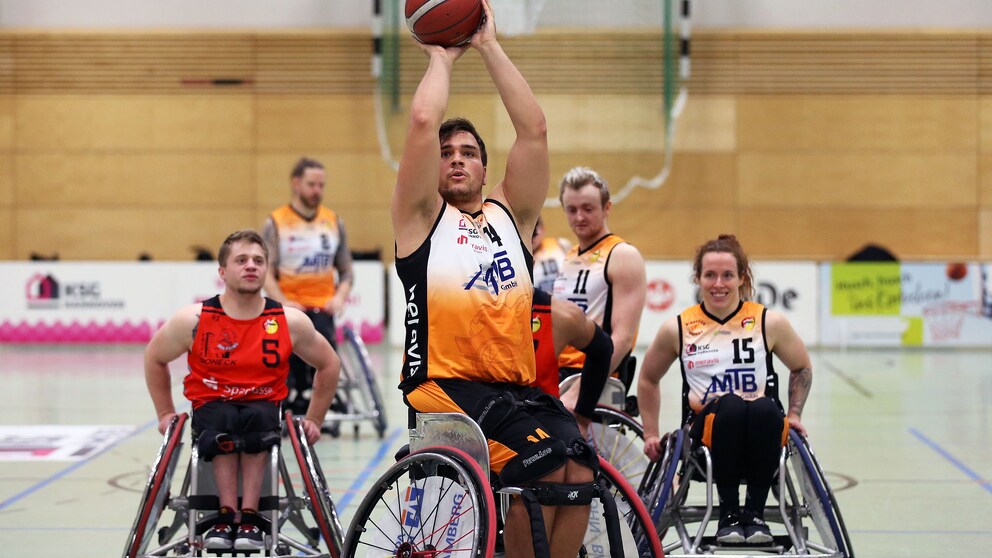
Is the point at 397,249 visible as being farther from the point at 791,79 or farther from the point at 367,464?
the point at 791,79

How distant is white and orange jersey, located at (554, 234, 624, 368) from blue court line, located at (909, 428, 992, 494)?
7.70 feet

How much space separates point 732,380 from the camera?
4.14 m

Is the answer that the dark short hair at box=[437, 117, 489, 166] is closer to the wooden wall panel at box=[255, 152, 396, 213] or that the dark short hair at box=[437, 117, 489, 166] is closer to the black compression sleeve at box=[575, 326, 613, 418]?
the black compression sleeve at box=[575, 326, 613, 418]

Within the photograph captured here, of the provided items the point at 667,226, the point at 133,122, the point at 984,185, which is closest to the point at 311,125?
the point at 133,122

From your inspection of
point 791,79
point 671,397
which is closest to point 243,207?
point 791,79

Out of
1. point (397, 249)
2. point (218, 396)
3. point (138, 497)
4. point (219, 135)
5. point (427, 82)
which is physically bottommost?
point (138, 497)

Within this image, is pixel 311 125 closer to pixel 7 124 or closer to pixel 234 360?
pixel 7 124

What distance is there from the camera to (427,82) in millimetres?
3078

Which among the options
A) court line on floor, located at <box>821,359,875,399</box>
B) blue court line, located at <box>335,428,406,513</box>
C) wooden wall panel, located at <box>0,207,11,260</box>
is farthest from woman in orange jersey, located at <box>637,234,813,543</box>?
wooden wall panel, located at <box>0,207,11,260</box>

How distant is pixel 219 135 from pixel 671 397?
841 centimetres

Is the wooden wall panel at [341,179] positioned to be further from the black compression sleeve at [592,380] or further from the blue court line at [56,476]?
the black compression sleeve at [592,380]

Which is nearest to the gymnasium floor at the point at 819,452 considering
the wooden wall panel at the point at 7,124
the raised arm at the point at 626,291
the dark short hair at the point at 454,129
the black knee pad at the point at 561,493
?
the raised arm at the point at 626,291

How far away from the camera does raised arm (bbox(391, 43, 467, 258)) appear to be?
9.86ft

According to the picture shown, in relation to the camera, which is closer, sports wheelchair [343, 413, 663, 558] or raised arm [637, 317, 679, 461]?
sports wheelchair [343, 413, 663, 558]
